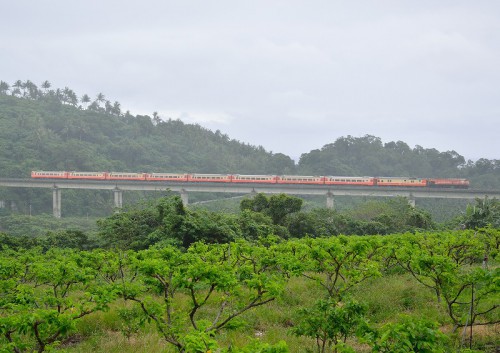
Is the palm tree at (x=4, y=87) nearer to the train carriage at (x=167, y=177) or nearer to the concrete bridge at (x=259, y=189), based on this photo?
the concrete bridge at (x=259, y=189)

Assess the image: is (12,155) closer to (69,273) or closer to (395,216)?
(395,216)

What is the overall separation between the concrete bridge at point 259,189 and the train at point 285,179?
17.9 inches

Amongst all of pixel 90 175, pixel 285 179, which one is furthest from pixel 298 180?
pixel 90 175

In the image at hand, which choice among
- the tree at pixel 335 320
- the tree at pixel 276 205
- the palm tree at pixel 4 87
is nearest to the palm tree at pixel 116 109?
the palm tree at pixel 4 87

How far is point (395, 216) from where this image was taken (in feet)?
107

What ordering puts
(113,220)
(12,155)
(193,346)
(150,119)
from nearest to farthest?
(193,346), (113,220), (12,155), (150,119)

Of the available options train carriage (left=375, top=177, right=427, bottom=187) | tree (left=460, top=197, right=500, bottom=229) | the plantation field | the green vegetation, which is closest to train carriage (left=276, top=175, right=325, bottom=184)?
train carriage (left=375, top=177, right=427, bottom=187)

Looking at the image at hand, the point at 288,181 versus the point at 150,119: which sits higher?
the point at 150,119

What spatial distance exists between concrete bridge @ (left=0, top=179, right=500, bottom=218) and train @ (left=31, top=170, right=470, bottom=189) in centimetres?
45

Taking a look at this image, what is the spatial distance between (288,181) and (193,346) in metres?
43.5

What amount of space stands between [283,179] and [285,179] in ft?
0.82

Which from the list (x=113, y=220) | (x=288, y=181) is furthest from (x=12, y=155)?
(x=113, y=220)

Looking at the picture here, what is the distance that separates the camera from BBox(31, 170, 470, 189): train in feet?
150

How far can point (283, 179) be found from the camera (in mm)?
47844
